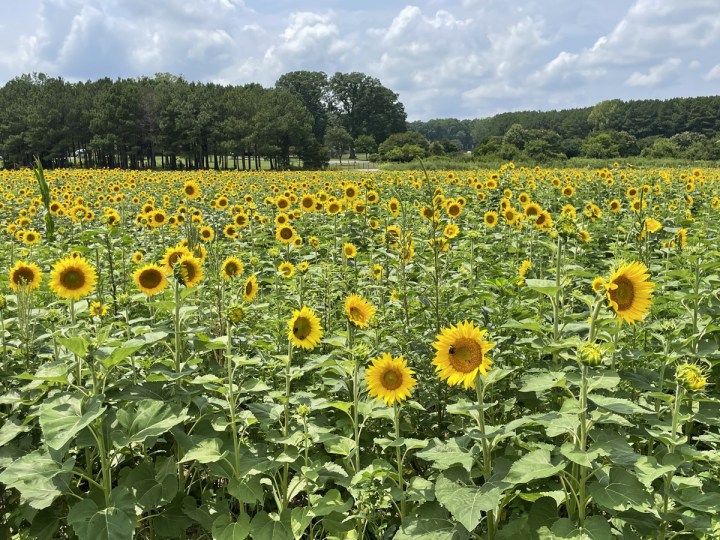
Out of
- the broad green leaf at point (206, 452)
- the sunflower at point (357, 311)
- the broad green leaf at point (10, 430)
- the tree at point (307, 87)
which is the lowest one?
the broad green leaf at point (206, 452)

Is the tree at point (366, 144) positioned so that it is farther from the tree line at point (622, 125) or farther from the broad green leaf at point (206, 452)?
the broad green leaf at point (206, 452)

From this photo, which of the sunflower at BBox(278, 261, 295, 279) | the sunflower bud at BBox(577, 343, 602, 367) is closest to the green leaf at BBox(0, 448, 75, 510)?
the sunflower bud at BBox(577, 343, 602, 367)

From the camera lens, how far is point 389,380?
2529 millimetres

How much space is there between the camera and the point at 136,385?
2.72 metres

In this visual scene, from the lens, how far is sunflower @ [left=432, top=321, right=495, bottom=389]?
89.6 inches

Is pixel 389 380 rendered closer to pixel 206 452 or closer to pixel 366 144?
pixel 206 452

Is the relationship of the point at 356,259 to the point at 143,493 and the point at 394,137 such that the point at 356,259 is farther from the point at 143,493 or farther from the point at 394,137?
the point at 394,137

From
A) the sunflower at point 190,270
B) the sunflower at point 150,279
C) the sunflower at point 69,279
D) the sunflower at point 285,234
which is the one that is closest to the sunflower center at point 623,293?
the sunflower at point 190,270

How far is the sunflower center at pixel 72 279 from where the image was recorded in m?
3.24

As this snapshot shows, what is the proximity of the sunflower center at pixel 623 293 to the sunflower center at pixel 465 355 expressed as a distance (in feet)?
1.90

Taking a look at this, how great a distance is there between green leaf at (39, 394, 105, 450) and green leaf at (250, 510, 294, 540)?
2.69ft

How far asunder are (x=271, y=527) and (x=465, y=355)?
3.70ft

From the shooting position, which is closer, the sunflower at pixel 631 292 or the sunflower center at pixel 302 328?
the sunflower at pixel 631 292

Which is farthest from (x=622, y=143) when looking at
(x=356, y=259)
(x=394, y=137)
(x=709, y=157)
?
(x=356, y=259)
